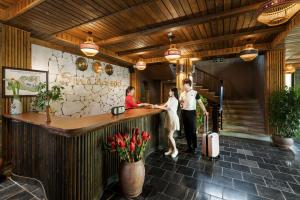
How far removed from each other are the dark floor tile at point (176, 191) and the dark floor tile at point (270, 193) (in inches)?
45.1

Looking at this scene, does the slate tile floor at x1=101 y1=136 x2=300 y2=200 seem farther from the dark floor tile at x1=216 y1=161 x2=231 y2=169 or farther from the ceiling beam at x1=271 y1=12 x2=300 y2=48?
the ceiling beam at x1=271 y1=12 x2=300 y2=48

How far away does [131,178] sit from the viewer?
2084mm

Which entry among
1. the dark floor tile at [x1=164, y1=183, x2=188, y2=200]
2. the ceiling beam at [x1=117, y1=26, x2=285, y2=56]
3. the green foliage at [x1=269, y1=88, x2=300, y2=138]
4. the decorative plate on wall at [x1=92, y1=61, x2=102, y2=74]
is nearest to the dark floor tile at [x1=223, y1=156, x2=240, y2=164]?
the dark floor tile at [x1=164, y1=183, x2=188, y2=200]

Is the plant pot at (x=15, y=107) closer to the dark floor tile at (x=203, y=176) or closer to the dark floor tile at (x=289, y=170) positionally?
the dark floor tile at (x=203, y=176)

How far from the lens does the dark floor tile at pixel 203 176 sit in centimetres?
260

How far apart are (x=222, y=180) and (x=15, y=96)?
173 inches

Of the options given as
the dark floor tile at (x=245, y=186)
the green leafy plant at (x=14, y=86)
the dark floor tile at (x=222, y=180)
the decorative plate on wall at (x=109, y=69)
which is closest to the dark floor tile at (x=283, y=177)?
the dark floor tile at (x=245, y=186)

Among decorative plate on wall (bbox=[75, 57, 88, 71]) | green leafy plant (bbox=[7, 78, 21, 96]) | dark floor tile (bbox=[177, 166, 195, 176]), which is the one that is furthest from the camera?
decorative plate on wall (bbox=[75, 57, 88, 71])

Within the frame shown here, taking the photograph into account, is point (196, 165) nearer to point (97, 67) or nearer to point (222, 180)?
point (222, 180)

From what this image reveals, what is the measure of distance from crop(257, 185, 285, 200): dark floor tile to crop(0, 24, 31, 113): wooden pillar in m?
5.00

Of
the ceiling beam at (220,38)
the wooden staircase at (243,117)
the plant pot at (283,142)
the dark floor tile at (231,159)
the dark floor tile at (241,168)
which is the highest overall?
the ceiling beam at (220,38)

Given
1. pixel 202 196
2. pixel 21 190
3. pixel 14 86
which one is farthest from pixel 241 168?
pixel 14 86

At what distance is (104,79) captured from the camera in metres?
6.33

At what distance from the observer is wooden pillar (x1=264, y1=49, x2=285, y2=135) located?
4898 millimetres
